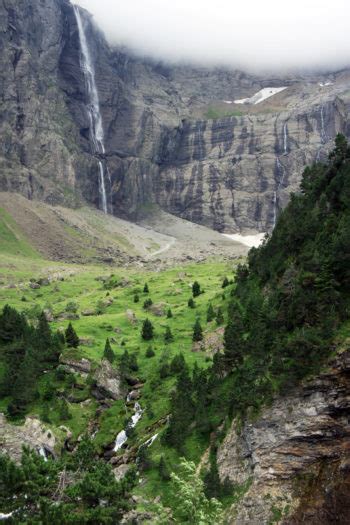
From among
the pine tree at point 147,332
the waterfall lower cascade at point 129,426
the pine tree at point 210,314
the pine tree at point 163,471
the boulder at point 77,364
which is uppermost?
the pine tree at point 210,314

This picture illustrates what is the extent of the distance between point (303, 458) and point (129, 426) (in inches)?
935

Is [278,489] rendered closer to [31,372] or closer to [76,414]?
[76,414]

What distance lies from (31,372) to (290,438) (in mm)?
33493

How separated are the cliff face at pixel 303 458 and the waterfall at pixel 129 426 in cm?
1785

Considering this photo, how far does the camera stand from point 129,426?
58.2m

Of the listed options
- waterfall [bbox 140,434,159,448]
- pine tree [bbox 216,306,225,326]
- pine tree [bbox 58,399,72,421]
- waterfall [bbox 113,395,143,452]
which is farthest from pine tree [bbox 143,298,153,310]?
waterfall [bbox 140,434,159,448]

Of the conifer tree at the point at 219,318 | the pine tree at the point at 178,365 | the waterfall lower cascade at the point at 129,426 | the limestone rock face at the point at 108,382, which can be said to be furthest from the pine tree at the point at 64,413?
the conifer tree at the point at 219,318

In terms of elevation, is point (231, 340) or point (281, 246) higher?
point (281, 246)

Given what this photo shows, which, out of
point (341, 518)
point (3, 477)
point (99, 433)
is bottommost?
point (99, 433)

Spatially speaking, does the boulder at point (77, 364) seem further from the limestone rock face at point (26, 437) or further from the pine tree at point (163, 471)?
the pine tree at point (163, 471)

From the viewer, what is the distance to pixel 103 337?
83.9m

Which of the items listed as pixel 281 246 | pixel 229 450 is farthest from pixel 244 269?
pixel 229 450

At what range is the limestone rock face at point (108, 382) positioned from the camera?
6450cm

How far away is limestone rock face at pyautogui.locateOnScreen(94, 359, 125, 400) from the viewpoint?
6450 cm
